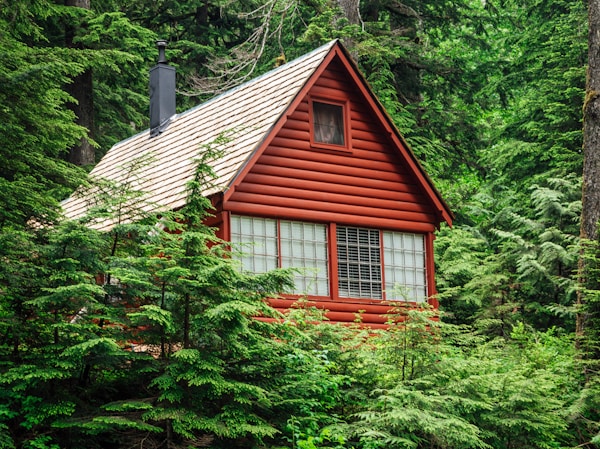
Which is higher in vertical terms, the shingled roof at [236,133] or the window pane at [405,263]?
the shingled roof at [236,133]

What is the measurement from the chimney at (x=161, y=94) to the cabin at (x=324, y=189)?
4130 mm

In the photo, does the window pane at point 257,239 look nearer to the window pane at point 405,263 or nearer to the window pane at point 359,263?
the window pane at point 359,263

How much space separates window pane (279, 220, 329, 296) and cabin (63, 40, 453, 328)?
0.06 feet

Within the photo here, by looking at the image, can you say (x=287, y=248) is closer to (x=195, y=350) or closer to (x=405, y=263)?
(x=405, y=263)

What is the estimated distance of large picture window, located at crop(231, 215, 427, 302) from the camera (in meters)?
18.5

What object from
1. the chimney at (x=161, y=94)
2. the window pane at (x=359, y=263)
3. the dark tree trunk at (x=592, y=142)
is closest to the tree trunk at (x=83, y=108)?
the chimney at (x=161, y=94)

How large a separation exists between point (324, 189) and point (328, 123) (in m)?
1.50

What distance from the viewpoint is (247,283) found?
41.3 feet

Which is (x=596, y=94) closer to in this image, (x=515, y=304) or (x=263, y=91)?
(x=515, y=304)

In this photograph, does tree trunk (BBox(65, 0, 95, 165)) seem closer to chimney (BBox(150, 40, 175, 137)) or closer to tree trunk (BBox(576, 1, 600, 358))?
chimney (BBox(150, 40, 175, 137))

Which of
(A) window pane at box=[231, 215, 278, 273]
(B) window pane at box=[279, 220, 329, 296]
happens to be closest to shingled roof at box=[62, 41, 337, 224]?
(A) window pane at box=[231, 215, 278, 273]

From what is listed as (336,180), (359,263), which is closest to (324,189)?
(336,180)

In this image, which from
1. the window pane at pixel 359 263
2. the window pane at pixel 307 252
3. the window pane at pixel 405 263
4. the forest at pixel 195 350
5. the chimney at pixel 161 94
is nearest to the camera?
the forest at pixel 195 350

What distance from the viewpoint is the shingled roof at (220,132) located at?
730 inches
